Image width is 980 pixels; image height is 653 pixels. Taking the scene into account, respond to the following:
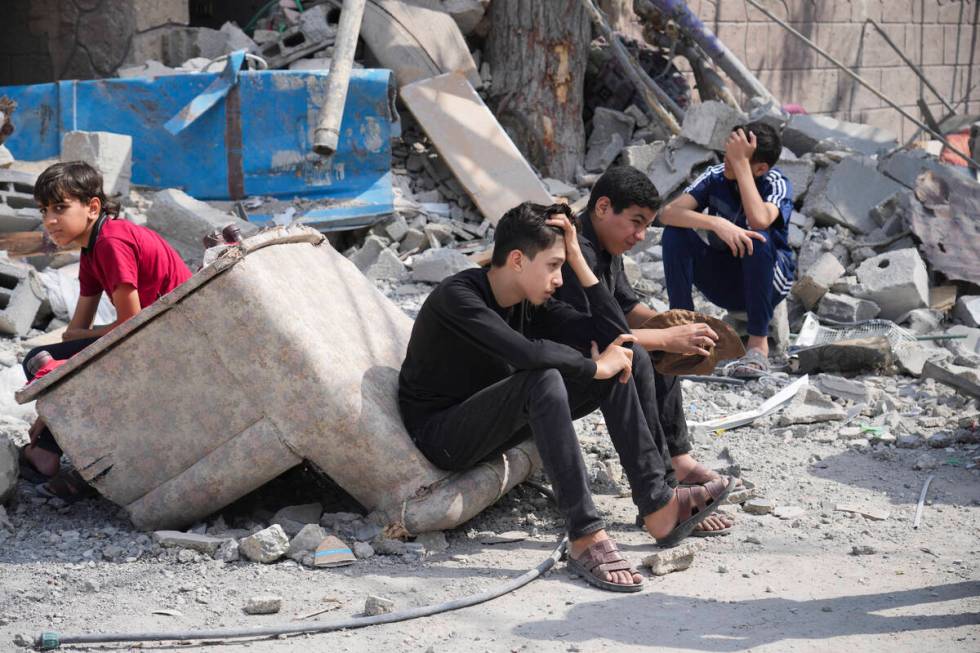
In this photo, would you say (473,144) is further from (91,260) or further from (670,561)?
(670,561)

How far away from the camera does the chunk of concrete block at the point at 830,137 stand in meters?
9.04

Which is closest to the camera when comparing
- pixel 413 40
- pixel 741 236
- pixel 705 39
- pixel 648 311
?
pixel 648 311

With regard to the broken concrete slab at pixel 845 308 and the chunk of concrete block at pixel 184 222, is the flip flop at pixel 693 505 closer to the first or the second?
the broken concrete slab at pixel 845 308

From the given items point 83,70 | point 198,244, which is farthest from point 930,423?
point 83,70

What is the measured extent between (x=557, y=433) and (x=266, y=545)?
0.99 metres

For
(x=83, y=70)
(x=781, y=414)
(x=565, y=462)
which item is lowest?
(x=781, y=414)

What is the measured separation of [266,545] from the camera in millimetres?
3547

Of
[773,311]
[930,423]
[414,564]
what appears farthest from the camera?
[773,311]

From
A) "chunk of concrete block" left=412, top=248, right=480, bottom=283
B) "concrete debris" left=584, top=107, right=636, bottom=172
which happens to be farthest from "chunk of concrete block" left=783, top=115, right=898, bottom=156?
"chunk of concrete block" left=412, top=248, right=480, bottom=283

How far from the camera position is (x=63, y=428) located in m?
3.70

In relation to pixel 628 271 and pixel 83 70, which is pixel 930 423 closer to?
pixel 628 271

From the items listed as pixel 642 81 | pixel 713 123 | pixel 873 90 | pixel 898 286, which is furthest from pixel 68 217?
pixel 642 81

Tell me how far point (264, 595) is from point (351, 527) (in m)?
0.57

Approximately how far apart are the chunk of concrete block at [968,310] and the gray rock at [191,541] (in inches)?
215
